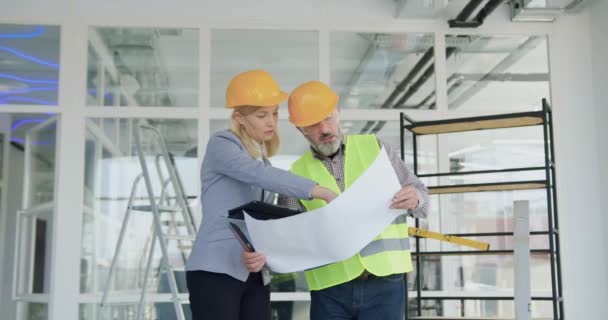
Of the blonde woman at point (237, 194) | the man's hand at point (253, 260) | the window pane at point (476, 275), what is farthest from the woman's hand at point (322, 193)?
the window pane at point (476, 275)

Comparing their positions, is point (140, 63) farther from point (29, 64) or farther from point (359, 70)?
point (359, 70)

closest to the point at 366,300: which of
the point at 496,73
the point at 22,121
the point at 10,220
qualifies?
the point at 496,73

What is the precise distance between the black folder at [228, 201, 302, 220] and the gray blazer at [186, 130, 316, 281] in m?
0.05

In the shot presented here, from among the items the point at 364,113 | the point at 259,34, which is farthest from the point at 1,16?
the point at 364,113

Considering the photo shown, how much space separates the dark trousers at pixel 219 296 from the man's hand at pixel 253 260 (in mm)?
61

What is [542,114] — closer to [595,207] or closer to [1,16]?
[595,207]

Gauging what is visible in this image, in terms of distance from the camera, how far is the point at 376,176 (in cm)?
222

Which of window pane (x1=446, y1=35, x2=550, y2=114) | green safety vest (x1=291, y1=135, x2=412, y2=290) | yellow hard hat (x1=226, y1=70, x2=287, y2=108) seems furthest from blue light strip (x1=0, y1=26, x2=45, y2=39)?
yellow hard hat (x1=226, y1=70, x2=287, y2=108)

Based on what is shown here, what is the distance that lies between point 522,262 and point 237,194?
0.93m

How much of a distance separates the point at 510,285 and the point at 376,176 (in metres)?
3.51

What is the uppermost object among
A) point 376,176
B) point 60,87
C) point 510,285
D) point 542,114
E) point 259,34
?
point 259,34

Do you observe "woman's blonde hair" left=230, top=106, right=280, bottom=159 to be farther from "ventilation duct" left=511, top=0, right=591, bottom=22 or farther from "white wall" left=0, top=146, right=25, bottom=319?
"white wall" left=0, top=146, right=25, bottom=319

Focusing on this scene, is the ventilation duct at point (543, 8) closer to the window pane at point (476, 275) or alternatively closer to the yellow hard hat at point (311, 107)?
the window pane at point (476, 275)

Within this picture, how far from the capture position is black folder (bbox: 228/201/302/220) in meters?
2.17
